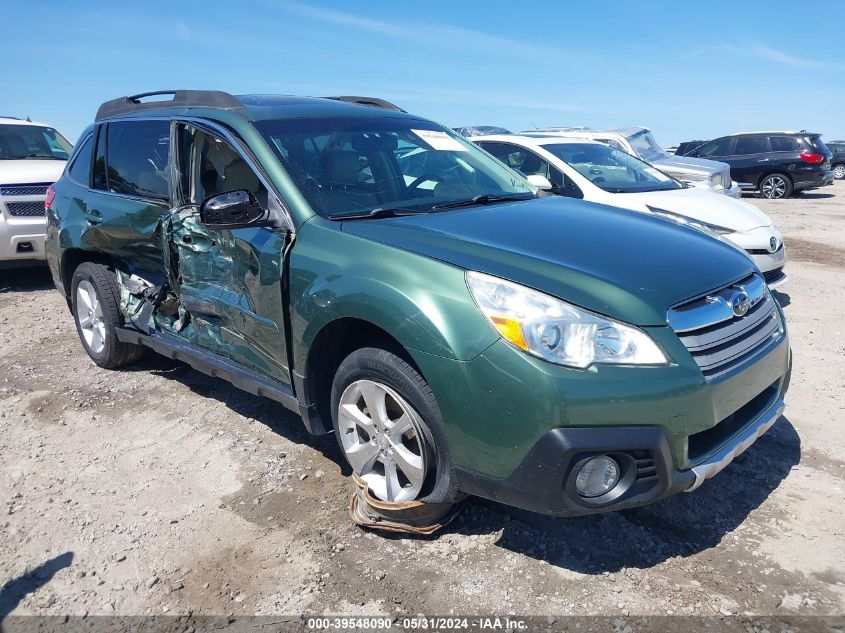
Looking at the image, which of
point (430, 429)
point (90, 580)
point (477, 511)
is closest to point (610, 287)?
point (430, 429)

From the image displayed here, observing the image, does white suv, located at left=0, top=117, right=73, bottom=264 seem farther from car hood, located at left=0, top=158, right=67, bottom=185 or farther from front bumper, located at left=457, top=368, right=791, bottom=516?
front bumper, located at left=457, top=368, right=791, bottom=516

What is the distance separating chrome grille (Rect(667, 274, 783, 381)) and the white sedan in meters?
2.93

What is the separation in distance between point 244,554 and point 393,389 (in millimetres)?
960

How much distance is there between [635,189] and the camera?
6.83 metres

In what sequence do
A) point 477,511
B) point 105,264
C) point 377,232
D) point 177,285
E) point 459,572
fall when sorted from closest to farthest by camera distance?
point 459,572
point 377,232
point 477,511
point 177,285
point 105,264

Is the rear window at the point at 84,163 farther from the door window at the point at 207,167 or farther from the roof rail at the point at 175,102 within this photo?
the door window at the point at 207,167

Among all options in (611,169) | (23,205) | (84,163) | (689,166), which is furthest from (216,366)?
(689,166)

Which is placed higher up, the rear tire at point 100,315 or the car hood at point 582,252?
the car hood at point 582,252

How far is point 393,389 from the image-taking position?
8.91ft

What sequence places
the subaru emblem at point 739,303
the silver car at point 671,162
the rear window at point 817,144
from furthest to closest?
1. the rear window at point 817,144
2. the silver car at point 671,162
3. the subaru emblem at point 739,303

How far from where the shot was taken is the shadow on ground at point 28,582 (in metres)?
2.61

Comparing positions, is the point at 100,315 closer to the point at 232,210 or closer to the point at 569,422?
the point at 232,210

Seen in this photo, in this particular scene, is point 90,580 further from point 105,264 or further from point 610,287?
point 105,264

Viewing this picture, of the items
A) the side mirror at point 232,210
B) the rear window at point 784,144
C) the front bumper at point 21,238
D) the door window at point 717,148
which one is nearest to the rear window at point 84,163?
the side mirror at point 232,210
